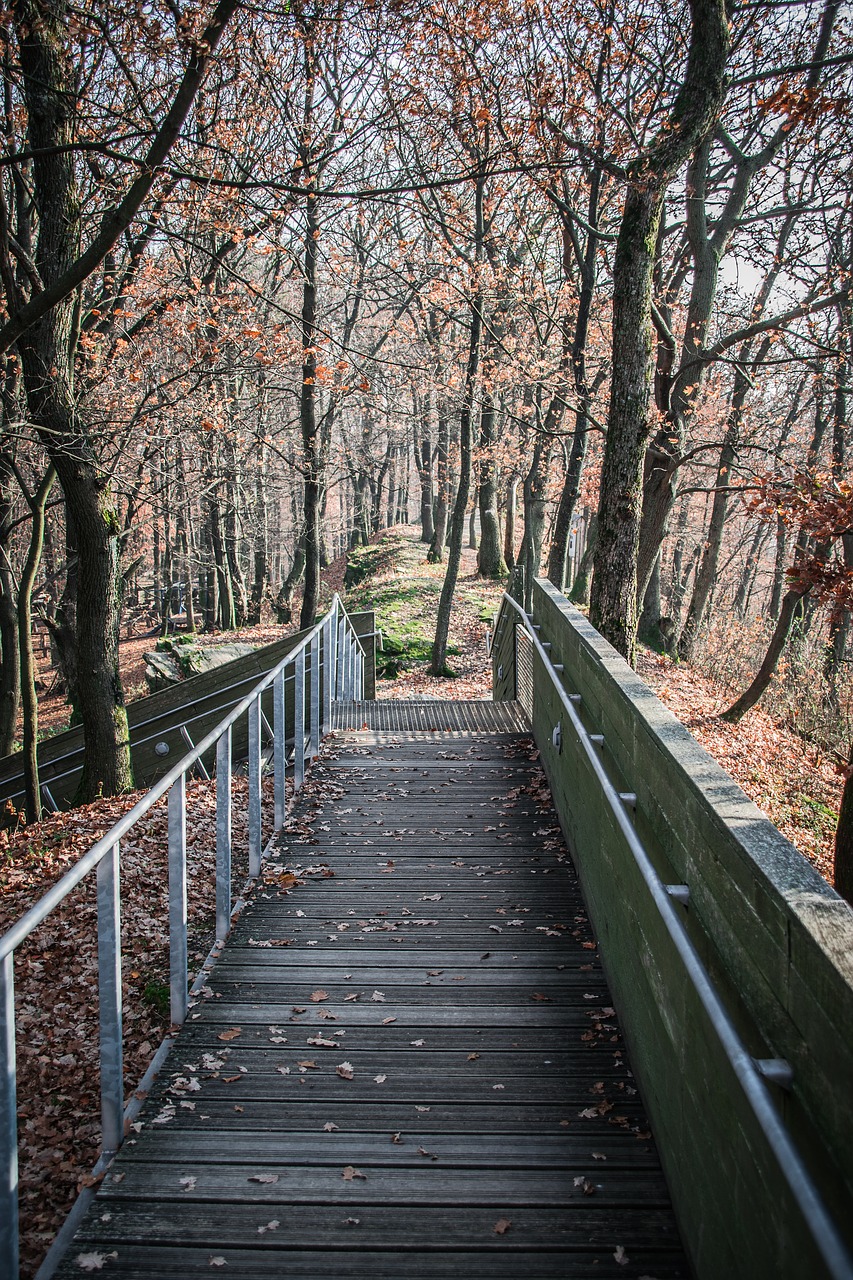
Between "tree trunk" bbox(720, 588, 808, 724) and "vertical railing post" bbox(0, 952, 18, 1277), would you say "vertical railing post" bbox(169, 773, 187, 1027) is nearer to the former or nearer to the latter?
"vertical railing post" bbox(0, 952, 18, 1277)

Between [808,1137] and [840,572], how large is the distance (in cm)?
733

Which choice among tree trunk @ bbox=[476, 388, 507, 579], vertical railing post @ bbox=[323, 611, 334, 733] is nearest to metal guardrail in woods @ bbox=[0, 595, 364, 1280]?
vertical railing post @ bbox=[323, 611, 334, 733]

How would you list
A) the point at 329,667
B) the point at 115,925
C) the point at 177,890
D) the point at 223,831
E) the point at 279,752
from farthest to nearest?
the point at 329,667
the point at 279,752
the point at 223,831
the point at 177,890
the point at 115,925

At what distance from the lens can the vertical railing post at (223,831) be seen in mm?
4109

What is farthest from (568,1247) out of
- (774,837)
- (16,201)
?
(16,201)

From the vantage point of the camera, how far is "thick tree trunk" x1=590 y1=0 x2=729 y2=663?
7.34m

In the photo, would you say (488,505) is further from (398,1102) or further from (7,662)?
(398,1102)

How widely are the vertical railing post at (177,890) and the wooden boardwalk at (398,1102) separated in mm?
270

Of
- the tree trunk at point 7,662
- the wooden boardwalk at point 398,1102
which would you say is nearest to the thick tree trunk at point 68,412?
the wooden boardwalk at point 398,1102

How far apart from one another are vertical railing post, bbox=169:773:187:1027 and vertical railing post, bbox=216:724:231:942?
0.56 metres

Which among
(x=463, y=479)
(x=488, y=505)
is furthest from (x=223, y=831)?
(x=488, y=505)

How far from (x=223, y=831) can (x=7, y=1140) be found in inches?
81.2

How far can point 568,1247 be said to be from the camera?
8.45ft

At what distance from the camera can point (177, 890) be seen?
3480 millimetres
